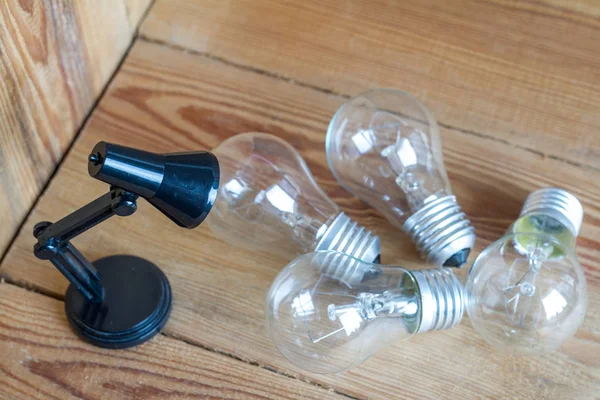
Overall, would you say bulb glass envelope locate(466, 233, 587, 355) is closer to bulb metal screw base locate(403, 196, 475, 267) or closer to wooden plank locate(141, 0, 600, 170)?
bulb metal screw base locate(403, 196, 475, 267)

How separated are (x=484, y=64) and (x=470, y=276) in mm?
328

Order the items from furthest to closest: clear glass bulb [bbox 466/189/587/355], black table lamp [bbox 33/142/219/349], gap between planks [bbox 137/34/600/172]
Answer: gap between planks [bbox 137/34/600/172]
clear glass bulb [bbox 466/189/587/355]
black table lamp [bbox 33/142/219/349]

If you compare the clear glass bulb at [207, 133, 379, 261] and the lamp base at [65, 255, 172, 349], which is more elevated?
the clear glass bulb at [207, 133, 379, 261]

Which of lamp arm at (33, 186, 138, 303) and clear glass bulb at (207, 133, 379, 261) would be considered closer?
lamp arm at (33, 186, 138, 303)

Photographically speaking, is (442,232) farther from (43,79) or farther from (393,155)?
(43,79)

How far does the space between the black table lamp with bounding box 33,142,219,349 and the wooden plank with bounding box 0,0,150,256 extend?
0.37 ft

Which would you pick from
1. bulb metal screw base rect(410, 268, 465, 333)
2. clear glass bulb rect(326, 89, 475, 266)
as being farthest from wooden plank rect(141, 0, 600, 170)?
bulb metal screw base rect(410, 268, 465, 333)

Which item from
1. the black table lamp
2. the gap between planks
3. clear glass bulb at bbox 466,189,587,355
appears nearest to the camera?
the black table lamp

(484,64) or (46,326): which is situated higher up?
(484,64)

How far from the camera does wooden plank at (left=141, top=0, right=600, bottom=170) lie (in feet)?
2.73

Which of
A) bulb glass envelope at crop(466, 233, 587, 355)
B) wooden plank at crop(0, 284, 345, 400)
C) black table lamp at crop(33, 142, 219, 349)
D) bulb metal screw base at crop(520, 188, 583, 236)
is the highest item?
bulb metal screw base at crop(520, 188, 583, 236)

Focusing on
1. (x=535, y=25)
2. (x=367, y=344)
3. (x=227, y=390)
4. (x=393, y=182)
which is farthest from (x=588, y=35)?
(x=227, y=390)

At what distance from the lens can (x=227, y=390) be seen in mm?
666

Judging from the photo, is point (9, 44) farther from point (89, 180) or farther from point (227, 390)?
point (227, 390)
